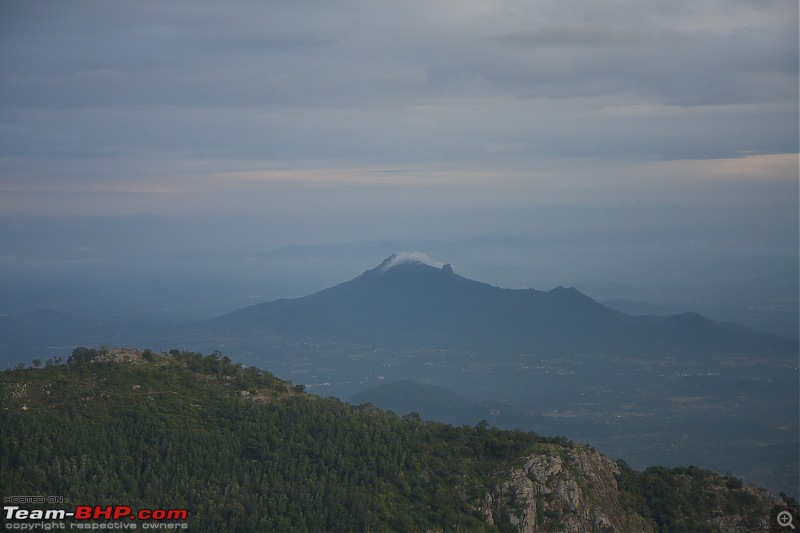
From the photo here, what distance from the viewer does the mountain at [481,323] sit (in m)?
147

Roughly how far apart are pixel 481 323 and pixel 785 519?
13582 cm

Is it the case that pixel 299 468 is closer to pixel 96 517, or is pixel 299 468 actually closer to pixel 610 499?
pixel 96 517

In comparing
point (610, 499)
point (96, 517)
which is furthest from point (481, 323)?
point (96, 517)

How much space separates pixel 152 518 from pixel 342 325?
147 m

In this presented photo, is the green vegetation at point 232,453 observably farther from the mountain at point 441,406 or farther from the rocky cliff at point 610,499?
Result: the mountain at point 441,406

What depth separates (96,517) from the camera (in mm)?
28016

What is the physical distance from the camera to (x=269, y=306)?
186250mm

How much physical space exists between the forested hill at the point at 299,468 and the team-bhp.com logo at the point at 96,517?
41 centimetres

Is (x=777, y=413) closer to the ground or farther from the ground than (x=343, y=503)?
closer to the ground

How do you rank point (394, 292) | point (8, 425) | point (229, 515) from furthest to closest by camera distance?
point (394, 292) < point (8, 425) < point (229, 515)

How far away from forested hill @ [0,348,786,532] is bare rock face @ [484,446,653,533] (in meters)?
0.06

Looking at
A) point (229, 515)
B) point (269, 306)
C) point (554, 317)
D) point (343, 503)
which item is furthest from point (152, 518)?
point (269, 306)

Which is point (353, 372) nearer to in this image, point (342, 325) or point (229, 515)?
point (342, 325)

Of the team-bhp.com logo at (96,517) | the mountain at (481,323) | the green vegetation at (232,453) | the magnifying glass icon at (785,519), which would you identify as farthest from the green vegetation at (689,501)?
the mountain at (481,323)
